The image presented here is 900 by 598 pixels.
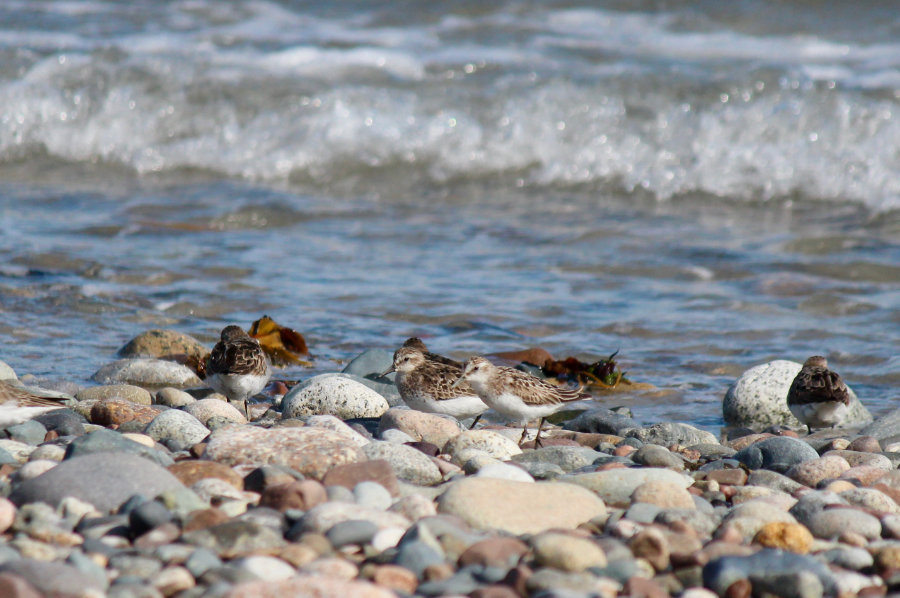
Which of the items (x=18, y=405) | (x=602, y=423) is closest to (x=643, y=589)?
(x=602, y=423)

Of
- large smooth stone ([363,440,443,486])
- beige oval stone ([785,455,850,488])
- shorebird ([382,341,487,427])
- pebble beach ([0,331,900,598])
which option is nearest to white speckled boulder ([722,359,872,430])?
pebble beach ([0,331,900,598])

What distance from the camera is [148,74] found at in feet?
53.1

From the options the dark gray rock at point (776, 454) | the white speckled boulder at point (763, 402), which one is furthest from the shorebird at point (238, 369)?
the white speckled boulder at point (763, 402)

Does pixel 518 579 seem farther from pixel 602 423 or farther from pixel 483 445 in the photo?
pixel 602 423

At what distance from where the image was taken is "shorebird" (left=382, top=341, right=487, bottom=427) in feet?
19.7

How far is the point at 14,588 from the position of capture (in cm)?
292

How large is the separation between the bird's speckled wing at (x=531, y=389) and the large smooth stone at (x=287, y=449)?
4.40 feet

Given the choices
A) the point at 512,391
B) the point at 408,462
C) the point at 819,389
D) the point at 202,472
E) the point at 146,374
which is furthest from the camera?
the point at 146,374

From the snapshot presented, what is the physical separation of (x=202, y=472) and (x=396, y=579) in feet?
4.15

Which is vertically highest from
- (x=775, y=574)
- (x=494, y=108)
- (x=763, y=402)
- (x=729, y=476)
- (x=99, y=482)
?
(x=494, y=108)

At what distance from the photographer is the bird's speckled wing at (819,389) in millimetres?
→ 6195

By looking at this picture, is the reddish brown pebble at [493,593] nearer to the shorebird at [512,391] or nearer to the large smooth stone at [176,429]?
the large smooth stone at [176,429]

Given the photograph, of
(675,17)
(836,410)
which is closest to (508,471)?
(836,410)

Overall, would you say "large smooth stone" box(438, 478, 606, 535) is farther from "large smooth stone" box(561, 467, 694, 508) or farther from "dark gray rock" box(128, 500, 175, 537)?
"dark gray rock" box(128, 500, 175, 537)
